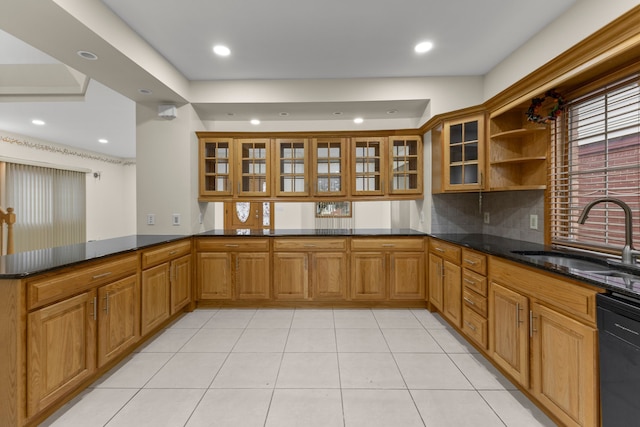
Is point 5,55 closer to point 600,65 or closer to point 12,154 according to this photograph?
point 12,154

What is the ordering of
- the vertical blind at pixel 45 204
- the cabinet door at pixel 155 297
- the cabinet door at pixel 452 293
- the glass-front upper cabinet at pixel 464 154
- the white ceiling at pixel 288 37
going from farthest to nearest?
1. the vertical blind at pixel 45 204
2. the glass-front upper cabinet at pixel 464 154
3. the cabinet door at pixel 452 293
4. the cabinet door at pixel 155 297
5. the white ceiling at pixel 288 37

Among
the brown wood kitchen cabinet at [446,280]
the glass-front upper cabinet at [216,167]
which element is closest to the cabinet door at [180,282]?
the glass-front upper cabinet at [216,167]

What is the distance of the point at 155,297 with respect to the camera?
2668 millimetres

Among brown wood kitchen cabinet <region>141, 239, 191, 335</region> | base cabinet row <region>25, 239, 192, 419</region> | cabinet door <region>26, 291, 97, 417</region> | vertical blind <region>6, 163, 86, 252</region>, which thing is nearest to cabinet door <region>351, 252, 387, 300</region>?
brown wood kitchen cabinet <region>141, 239, 191, 335</region>

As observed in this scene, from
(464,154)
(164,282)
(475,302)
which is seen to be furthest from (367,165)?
(164,282)

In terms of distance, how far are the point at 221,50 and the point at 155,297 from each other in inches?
94.3

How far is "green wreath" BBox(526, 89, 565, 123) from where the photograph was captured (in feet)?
7.57

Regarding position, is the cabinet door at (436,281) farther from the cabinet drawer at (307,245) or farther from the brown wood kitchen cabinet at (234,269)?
the brown wood kitchen cabinet at (234,269)

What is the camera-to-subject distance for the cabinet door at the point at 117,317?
200cm

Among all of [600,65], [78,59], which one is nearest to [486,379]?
[600,65]

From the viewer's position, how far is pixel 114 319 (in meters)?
2.13

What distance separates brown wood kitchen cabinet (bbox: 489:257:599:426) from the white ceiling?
1.98 metres

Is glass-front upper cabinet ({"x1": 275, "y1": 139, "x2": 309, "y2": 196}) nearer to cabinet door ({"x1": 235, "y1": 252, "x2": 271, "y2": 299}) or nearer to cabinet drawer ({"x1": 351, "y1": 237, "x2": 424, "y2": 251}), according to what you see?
cabinet door ({"x1": 235, "y1": 252, "x2": 271, "y2": 299})

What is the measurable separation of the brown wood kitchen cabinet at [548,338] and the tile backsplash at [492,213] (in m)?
0.94
